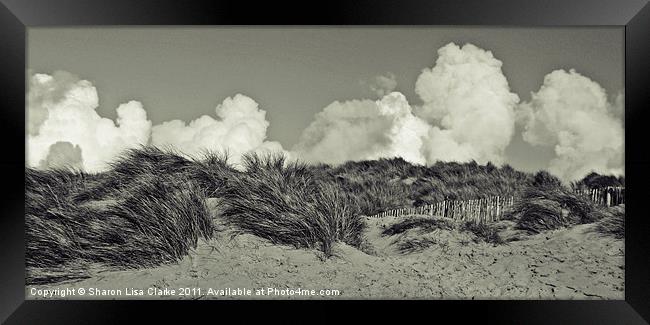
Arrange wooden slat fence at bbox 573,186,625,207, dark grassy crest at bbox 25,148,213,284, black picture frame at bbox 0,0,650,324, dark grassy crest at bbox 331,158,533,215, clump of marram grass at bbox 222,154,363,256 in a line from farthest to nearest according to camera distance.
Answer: dark grassy crest at bbox 331,158,533,215
wooden slat fence at bbox 573,186,625,207
clump of marram grass at bbox 222,154,363,256
dark grassy crest at bbox 25,148,213,284
black picture frame at bbox 0,0,650,324

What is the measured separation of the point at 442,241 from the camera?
16.1 ft

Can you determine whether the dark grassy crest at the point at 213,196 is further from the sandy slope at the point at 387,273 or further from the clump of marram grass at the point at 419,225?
the sandy slope at the point at 387,273

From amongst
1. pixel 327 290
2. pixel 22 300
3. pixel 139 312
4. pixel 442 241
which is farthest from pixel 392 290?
pixel 22 300


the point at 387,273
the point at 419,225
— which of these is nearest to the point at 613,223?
the point at 419,225

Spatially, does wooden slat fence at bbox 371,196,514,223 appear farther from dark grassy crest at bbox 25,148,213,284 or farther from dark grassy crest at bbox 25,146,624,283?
dark grassy crest at bbox 25,148,213,284

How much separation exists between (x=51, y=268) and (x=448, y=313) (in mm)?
3141

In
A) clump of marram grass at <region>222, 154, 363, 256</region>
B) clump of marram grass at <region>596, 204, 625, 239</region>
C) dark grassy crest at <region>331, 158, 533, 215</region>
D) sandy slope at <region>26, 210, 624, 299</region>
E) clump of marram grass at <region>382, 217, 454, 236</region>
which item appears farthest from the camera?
dark grassy crest at <region>331, 158, 533, 215</region>

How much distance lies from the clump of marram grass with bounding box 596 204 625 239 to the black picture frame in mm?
1040

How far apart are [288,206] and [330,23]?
1.67m

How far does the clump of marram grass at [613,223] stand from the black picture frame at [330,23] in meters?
1.04

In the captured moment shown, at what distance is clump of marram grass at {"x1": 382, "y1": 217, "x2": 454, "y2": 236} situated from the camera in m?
5.08

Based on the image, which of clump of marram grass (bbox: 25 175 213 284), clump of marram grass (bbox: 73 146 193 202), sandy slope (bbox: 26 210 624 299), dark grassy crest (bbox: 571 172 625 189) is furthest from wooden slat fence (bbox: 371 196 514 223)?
clump of marram grass (bbox: 73 146 193 202)

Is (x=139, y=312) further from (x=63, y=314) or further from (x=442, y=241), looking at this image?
(x=442, y=241)

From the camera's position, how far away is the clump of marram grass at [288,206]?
178 inches
